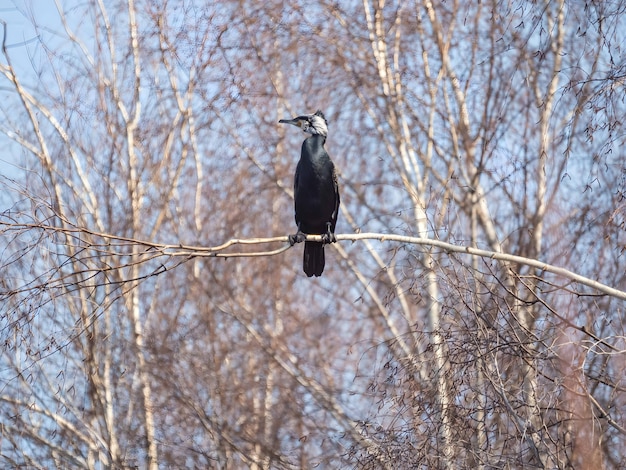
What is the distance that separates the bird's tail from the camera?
19.3 ft

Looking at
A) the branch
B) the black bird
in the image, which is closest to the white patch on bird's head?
the black bird

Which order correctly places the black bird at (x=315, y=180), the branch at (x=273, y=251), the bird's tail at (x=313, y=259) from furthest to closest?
the black bird at (x=315, y=180), the bird's tail at (x=313, y=259), the branch at (x=273, y=251)

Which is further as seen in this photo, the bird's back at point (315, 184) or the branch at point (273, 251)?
the bird's back at point (315, 184)

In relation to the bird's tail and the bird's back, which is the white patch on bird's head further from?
the bird's tail

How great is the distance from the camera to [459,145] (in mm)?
7230

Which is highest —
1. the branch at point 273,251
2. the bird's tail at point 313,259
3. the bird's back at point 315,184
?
the bird's back at point 315,184

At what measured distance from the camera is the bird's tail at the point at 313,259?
589 cm

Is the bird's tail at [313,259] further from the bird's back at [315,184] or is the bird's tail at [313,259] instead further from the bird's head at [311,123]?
the bird's head at [311,123]

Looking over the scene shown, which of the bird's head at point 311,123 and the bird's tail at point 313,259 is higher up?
the bird's head at point 311,123

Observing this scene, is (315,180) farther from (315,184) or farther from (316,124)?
(316,124)

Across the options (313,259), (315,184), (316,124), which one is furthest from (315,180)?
(313,259)

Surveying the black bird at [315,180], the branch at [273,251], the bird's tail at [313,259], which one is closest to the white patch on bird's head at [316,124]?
the black bird at [315,180]

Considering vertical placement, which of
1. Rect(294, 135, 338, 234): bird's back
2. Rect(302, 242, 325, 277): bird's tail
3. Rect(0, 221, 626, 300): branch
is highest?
Rect(294, 135, 338, 234): bird's back

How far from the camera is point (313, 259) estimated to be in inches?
232
